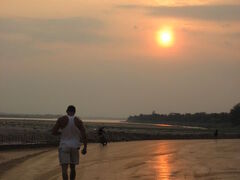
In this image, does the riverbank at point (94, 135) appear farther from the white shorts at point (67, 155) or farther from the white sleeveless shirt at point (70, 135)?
the white sleeveless shirt at point (70, 135)

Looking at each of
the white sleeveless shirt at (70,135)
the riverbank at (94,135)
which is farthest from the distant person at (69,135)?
the riverbank at (94,135)

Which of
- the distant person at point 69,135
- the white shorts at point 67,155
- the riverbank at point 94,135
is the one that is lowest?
the white shorts at point 67,155

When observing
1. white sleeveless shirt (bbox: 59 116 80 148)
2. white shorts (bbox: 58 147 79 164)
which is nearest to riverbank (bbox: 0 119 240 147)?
white shorts (bbox: 58 147 79 164)

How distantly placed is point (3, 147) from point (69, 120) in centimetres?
2287

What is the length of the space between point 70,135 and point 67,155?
50cm

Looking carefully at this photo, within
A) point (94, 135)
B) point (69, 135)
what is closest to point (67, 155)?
point (69, 135)

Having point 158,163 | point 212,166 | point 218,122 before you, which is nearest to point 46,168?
point 158,163

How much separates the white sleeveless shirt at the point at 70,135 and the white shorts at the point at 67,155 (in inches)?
3.9

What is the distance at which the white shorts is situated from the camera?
46.2ft

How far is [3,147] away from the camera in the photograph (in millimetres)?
36000

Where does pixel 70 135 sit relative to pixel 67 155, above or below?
above

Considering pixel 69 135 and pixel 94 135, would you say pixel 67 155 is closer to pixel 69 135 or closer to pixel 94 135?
pixel 69 135

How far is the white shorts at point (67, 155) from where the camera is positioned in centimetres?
1409

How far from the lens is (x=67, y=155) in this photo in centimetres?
1412
